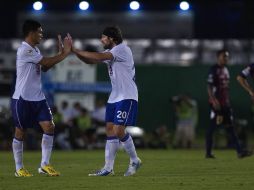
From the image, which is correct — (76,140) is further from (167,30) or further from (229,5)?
(229,5)

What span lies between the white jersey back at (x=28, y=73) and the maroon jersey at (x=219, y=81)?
671cm

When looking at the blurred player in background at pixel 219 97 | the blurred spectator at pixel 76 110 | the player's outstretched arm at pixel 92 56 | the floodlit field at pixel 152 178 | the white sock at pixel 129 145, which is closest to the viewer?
the floodlit field at pixel 152 178

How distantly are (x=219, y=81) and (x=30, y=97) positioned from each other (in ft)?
22.8

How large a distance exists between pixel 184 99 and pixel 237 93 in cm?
324

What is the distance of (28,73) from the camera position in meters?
14.3

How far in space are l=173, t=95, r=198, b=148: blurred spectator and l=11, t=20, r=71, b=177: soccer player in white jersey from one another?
16.3m

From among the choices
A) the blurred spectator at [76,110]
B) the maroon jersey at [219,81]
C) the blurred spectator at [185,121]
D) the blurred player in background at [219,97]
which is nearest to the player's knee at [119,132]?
the blurred player in background at [219,97]

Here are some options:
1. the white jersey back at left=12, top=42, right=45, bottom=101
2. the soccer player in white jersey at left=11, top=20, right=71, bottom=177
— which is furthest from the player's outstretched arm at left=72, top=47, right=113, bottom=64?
the white jersey back at left=12, top=42, right=45, bottom=101

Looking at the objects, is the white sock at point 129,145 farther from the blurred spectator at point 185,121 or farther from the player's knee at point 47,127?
the blurred spectator at point 185,121

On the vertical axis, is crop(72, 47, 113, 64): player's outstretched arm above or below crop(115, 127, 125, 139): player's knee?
above

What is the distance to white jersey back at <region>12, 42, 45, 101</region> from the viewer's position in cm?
1430

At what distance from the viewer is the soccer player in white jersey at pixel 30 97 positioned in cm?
1433

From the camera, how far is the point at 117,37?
1433 centimetres

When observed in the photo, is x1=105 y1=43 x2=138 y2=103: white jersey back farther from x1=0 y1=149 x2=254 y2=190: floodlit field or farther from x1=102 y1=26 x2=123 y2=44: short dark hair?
x1=0 y1=149 x2=254 y2=190: floodlit field
